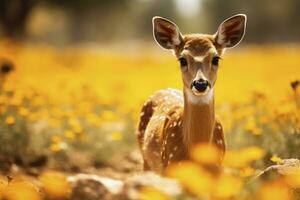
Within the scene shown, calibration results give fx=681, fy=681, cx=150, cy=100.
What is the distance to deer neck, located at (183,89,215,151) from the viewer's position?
20.1 feet

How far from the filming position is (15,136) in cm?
909

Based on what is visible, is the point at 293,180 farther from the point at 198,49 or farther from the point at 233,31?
the point at 233,31

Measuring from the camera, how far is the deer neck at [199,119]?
241 inches

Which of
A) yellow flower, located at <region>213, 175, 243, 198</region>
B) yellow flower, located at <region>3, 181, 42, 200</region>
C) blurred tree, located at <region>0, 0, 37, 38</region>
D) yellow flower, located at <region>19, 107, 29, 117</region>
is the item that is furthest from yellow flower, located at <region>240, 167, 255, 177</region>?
blurred tree, located at <region>0, 0, 37, 38</region>

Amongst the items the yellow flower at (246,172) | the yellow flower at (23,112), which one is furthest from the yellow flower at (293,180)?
the yellow flower at (23,112)

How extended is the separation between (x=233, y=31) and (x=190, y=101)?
1.06m

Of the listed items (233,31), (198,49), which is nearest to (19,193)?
(198,49)

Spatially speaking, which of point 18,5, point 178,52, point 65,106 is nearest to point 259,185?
point 178,52

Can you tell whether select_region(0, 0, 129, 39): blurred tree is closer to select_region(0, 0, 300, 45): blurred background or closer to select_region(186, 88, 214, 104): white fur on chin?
select_region(0, 0, 300, 45): blurred background

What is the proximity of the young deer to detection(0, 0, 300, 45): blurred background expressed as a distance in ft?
91.0

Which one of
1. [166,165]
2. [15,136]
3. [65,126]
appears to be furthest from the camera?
[65,126]

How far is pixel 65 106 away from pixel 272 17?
61.9 m

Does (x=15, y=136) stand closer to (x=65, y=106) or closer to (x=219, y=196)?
(x=65, y=106)

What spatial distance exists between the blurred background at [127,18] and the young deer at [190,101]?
91.0 ft
